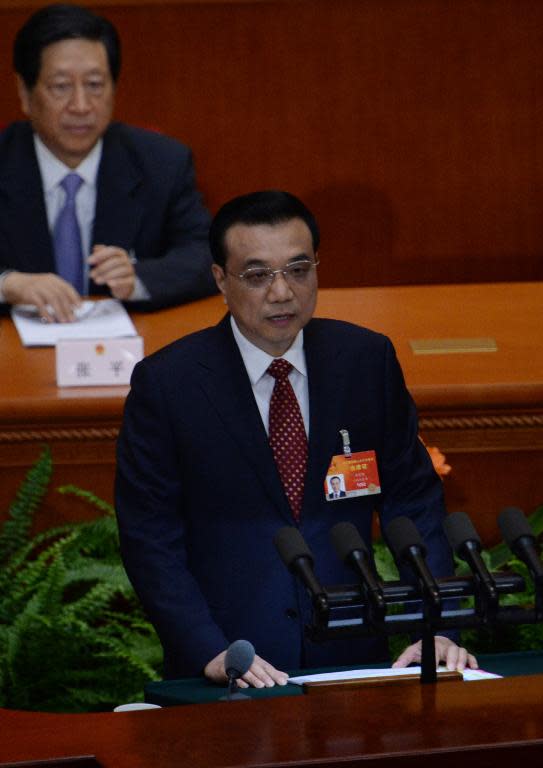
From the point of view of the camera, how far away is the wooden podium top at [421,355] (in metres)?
3.37

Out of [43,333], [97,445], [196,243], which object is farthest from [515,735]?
[196,243]

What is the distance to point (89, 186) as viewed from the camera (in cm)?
415

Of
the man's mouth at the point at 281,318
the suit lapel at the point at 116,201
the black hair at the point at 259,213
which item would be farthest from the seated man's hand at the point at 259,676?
the suit lapel at the point at 116,201

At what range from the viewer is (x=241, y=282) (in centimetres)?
250

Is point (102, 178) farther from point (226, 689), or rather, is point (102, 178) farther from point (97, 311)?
point (226, 689)

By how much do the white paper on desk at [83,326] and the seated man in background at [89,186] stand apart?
0.06m

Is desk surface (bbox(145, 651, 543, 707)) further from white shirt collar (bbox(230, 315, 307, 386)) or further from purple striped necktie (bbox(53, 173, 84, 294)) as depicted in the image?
purple striped necktie (bbox(53, 173, 84, 294))

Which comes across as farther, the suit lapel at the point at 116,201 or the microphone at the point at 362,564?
the suit lapel at the point at 116,201

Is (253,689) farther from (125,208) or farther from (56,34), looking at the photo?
(56,34)

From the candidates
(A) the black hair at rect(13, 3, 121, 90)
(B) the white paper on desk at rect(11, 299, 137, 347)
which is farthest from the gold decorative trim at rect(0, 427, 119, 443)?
(A) the black hair at rect(13, 3, 121, 90)

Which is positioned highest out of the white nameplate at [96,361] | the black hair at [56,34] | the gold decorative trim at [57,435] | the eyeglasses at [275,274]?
the black hair at [56,34]

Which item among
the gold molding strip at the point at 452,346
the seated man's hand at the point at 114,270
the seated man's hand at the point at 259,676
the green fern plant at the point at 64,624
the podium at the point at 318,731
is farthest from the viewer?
the seated man's hand at the point at 114,270

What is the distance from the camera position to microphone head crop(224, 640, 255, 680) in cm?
207

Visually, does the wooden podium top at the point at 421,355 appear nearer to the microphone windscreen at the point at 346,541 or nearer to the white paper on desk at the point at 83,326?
the white paper on desk at the point at 83,326
